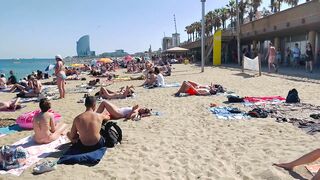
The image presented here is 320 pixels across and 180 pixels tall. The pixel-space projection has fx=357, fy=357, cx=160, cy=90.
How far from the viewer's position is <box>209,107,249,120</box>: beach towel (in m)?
7.90

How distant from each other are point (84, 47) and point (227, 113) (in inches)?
4882

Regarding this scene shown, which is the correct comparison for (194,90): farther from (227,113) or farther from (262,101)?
(227,113)

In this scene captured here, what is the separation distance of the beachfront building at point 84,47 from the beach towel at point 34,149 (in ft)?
398

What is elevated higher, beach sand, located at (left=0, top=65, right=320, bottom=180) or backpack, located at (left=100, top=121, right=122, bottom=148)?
backpack, located at (left=100, top=121, right=122, bottom=148)

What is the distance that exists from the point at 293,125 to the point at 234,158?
2.28 meters

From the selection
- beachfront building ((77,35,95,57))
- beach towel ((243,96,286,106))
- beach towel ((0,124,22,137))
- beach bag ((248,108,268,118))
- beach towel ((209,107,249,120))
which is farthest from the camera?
beachfront building ((77,35,95,57))

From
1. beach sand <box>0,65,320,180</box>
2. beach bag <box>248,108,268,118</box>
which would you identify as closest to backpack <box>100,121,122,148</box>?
beach sand <box>0,65,320,180</box>

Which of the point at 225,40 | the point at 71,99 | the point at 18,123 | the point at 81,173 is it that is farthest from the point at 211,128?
the point at 225,40

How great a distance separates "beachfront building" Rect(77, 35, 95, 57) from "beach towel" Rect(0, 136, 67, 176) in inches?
4776

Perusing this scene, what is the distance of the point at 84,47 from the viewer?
128m

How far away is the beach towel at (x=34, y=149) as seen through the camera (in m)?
5.11

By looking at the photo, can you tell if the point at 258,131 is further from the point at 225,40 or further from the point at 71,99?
the point at 225,40

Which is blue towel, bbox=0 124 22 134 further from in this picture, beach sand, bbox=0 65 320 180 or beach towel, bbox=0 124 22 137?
beach sand, bbox=0 65 320 180

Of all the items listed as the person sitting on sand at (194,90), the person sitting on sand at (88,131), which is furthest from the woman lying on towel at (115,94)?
the person sitting on sand at (88,131)
